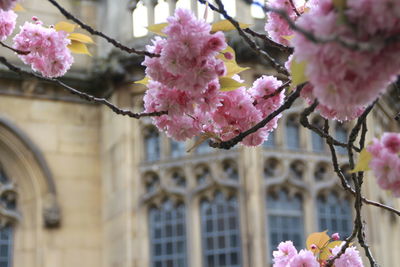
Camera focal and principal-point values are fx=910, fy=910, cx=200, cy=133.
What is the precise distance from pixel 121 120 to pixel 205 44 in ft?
22.6

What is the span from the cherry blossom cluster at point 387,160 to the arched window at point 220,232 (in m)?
6.35

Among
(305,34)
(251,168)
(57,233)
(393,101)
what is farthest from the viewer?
(393,101)

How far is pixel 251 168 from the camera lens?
8344mm

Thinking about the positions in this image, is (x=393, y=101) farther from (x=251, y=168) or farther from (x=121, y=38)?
(x=121, y=38)

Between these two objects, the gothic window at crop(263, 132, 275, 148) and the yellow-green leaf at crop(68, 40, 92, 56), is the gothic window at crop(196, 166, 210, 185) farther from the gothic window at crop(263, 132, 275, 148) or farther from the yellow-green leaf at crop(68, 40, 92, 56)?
the yellow-green leaf at crop(68, 40, 92, 56)

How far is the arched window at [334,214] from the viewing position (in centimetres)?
853

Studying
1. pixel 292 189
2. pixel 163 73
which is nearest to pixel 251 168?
pixel 292 189

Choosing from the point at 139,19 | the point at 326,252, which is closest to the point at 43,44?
the point at 326,252

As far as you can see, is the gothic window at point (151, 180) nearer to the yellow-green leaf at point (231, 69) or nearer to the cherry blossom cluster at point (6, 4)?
the yellow-green leaf at point (231, 69)

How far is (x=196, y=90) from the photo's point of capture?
236cm

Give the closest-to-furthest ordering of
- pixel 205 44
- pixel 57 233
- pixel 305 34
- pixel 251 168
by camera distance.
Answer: pixel 305 34, pixel 205 44, pixel 251 168, pixel 57 233

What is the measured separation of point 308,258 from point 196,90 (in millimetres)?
709

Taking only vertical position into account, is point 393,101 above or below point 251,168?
above

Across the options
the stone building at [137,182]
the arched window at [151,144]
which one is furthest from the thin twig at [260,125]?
the arched window at [151,144]
